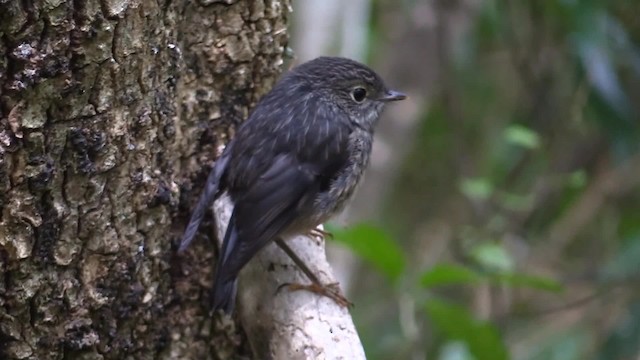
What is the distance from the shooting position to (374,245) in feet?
12.5

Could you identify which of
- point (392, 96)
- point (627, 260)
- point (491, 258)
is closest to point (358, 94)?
point (392, 96)

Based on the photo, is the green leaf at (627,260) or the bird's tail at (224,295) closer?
the bird's tail at (224,295)

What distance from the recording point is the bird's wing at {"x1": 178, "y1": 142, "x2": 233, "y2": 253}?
321cm

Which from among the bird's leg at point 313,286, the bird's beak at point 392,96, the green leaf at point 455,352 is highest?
the bird's beak at point 392,96

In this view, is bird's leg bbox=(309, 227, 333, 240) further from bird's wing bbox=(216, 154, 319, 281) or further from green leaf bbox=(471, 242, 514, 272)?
green leaf bbox=(471, 242, 514, 272)

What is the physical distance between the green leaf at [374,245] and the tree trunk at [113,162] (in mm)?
549

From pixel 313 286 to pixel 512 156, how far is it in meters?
2.55

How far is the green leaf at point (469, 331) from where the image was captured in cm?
380

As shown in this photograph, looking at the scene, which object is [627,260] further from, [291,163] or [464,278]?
[291,163]

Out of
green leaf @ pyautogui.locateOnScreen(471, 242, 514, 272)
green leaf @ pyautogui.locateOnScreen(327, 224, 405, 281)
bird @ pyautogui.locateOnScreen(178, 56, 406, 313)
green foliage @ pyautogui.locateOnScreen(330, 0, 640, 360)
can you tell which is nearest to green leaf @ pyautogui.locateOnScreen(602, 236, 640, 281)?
green foliage @ pyautogui.locateOnScreen(330, 0, 640, 360)

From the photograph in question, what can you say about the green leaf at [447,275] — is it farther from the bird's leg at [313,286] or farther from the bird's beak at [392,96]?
the bird's beak at [392,96]

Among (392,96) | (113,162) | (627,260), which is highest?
(113,162)

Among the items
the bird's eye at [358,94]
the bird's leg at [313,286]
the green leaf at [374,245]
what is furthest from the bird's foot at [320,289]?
the bird's eye at [358,94]

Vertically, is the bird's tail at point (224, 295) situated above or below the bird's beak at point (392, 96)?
below
